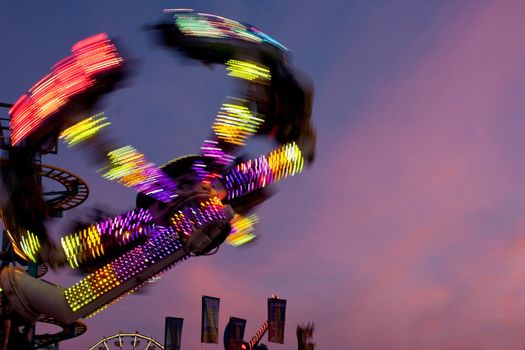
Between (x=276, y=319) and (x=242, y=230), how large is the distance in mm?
25485

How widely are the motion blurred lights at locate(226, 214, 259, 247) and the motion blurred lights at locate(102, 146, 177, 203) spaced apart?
8.70 ft

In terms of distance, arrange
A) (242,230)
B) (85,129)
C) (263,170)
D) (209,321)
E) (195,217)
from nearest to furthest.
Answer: (85,129) → (195,217) → (263,170) → (242,230) → (209,321)

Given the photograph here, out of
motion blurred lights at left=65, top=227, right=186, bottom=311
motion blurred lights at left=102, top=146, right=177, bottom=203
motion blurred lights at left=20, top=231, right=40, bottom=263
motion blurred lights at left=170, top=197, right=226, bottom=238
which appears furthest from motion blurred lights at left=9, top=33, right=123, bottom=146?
motion blurred lights at left=170, top=197, right=226, bottom=238

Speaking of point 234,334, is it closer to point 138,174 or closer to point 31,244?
point 31,244

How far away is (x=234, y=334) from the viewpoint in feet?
131

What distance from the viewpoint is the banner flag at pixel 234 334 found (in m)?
39.8

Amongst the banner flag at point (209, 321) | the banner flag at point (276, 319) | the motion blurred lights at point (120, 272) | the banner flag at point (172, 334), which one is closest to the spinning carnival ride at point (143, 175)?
the motion blurred lights at point (120, 272)

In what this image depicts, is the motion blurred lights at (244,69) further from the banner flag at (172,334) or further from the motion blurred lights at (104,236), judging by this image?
the banner flag at (172,334)

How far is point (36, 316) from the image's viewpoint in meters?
15.4

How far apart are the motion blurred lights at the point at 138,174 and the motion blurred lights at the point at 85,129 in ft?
1.88

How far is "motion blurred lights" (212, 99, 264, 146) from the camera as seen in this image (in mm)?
14789

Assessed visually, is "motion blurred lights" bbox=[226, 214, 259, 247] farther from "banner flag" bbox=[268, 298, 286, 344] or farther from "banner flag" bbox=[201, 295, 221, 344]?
"banner flag" bbox=[268, 298, 286, 344]

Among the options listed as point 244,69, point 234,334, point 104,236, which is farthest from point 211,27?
point 234,334

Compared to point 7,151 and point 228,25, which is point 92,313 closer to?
point 7,151
